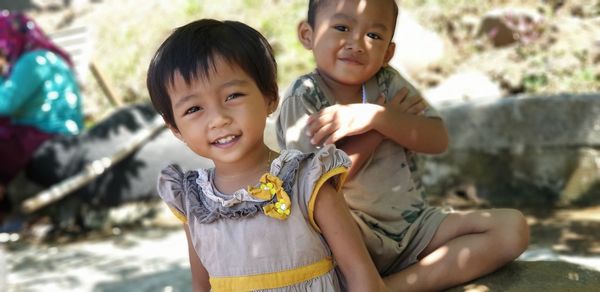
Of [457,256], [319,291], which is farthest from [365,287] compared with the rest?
[457,256]

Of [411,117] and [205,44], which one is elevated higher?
[205,44]

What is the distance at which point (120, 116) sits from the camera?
21.8ft

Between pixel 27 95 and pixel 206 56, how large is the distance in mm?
Answer: 4828

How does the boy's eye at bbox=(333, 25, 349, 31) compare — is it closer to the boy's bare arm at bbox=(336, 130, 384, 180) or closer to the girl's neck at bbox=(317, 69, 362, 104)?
the girl's neck at bbox=(317, 69, 362, 104)

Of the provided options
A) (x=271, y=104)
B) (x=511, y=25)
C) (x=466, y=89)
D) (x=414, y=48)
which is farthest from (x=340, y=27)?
(x=414, y=48)

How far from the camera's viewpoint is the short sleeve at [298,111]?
98.7 inches

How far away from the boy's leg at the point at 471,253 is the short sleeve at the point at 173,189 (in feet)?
2.36

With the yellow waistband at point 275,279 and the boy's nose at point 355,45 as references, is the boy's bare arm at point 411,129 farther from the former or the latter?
the yellow waistband at point 275,279

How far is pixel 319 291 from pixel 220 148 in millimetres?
504

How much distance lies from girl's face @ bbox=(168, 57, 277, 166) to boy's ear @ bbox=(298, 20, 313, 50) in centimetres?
64

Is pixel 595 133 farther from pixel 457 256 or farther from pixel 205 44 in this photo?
pixel 205 44

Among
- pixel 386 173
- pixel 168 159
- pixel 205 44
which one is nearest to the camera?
pixel 205 44

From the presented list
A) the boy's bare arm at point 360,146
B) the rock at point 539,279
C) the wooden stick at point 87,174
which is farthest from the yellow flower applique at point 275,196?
the wooden stick at point 87,174

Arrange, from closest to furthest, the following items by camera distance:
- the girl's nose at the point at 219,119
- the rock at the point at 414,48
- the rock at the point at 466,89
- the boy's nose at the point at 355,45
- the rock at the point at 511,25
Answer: the girl's nose at the point at 219,119 < the boy's nose at the point at 355,45 < the rock at the point at 466,89 < the rock at the point at 511,25 < the rock at the point at 414,48
